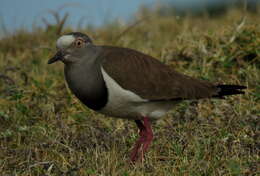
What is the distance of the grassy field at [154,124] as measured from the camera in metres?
4.06

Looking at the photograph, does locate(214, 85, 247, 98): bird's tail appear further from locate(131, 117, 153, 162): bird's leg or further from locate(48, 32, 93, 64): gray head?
locate(48, 32, 93, 64): gray head

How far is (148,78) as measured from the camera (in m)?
4.45

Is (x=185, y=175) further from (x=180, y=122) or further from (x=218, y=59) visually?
(x=218, y=59)

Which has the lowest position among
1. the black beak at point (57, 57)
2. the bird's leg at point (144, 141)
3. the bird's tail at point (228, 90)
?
the bird's leg at point (144, 141)

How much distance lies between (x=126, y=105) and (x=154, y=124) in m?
1.04

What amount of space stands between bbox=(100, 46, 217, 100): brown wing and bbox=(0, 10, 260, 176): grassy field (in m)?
0.36

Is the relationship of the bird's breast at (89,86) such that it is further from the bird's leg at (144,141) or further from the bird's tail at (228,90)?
the bird's tail at (228,90)

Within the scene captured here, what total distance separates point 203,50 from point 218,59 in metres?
0.22

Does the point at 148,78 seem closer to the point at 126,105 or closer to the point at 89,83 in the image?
the point at 126,105

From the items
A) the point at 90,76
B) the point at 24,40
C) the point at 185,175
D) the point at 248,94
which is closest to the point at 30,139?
the point at 90,76

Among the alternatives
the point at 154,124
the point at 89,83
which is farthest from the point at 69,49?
the point at 154,124

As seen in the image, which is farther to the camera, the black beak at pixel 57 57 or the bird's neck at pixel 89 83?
the black beak at pixel 57 57

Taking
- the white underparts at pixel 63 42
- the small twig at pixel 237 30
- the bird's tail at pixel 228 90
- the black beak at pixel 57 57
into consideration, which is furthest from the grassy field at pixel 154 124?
the white underparts at pixel 63 42

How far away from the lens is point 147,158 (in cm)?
423
